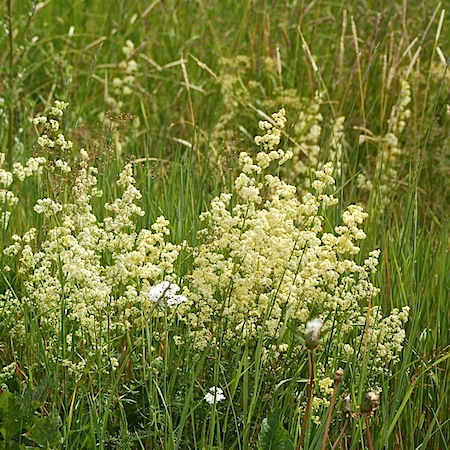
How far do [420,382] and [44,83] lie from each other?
3450 mm

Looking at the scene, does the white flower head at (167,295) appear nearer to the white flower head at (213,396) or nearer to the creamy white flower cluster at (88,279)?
the creamy white flower cluster at (88,279)

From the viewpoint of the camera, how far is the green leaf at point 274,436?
2076mm

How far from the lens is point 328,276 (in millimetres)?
2260

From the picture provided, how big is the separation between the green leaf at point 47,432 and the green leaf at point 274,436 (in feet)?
1.42

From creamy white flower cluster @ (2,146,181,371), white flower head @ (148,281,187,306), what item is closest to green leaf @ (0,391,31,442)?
creamy white flower cluster @ (2,146,181,371)

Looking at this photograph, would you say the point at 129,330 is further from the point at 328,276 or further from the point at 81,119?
the point at 81,119

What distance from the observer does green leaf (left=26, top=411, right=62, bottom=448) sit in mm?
2084

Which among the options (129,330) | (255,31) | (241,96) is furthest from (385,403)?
(255,31)

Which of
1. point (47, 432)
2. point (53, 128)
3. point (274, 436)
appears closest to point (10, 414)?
point (47, 432)

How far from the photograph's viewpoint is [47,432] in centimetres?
209

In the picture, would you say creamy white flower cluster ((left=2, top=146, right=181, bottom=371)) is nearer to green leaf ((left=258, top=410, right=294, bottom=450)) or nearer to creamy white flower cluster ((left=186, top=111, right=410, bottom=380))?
creamy white flower cluster ((left=186, top=111, right=410, bottom=380))

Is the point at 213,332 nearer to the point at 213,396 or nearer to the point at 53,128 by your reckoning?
the point at 213,396

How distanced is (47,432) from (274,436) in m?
0.48

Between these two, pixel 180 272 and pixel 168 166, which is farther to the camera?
pixel 168 166
